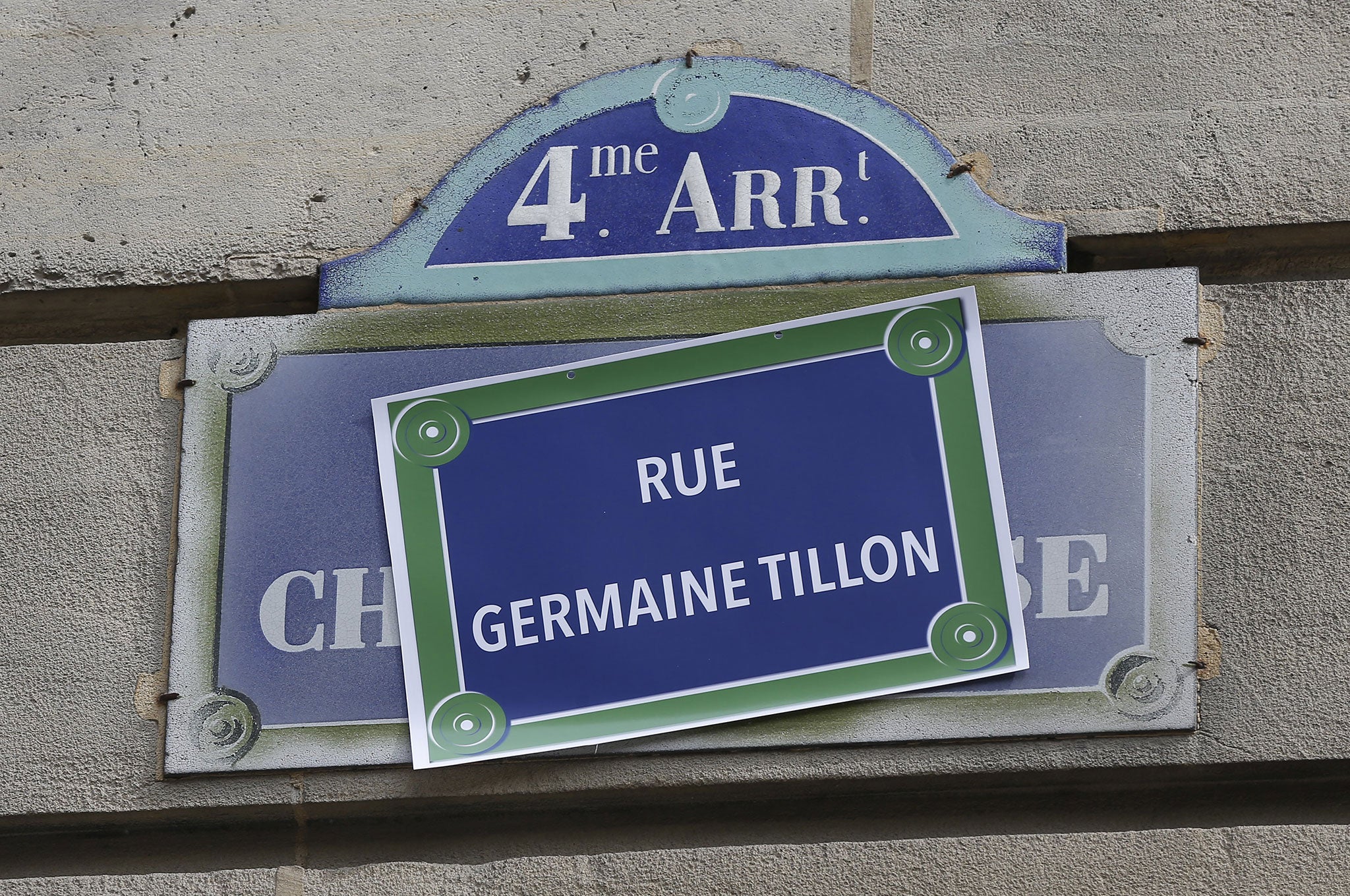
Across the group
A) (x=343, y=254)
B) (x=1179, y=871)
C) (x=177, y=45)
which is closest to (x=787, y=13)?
(x=343, y=254)

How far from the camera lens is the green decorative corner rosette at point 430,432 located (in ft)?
9.73

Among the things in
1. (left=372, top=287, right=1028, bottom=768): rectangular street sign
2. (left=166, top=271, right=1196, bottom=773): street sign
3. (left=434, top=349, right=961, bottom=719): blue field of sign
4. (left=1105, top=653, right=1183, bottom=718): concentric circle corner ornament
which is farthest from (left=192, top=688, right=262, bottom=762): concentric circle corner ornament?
(left=1105, top=653, right=1183, bottom=718): concentric circle corner ornament

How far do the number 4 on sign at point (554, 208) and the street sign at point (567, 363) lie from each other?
169 millimetres

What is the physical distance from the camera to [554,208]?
10.2 feet

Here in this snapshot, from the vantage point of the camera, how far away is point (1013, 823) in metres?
2.81

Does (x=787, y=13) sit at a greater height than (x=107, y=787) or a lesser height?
greater

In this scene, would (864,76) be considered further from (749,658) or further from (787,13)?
(749,658)

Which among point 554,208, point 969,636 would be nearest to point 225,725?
A: point 554,208

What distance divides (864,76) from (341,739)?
1.62 metres

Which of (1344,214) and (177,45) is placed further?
(177,45)

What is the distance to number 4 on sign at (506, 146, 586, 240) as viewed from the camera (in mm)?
3109

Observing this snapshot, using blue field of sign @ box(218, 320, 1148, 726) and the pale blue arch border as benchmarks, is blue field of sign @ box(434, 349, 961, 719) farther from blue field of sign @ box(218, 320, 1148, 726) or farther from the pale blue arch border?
the pale blue arch border

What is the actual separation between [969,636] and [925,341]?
21.6 inches

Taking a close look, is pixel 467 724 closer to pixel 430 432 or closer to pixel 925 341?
pixel 430 432
